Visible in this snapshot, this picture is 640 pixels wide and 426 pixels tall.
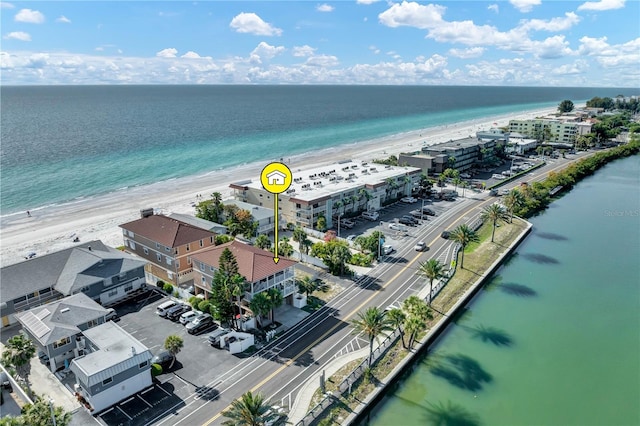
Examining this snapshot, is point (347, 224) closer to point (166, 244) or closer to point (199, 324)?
point (166, 244)

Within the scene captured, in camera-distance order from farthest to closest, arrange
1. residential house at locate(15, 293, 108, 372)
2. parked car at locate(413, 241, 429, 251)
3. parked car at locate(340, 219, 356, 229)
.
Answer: parked car at locate(340, 219, 356, 229), parked car at locate(413, 241, 429, 251), residential house at locate(15, 293, 108, 372)

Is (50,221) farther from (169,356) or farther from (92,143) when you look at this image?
(92,143)

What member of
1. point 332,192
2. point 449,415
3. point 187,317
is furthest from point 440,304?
point 332,192

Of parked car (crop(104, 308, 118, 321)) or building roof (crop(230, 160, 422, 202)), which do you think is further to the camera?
building roof (crop(230, 160, 422, 202))

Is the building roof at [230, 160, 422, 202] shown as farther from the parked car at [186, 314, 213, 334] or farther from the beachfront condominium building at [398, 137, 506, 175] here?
the parked car at [186, 314, 213, 334]

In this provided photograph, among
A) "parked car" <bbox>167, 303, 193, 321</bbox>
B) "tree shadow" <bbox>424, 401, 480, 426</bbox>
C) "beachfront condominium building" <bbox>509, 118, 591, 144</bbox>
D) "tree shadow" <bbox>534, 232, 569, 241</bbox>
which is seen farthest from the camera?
"beachfront condominium building" <bbox>509, 118, 591, 144</bbox>

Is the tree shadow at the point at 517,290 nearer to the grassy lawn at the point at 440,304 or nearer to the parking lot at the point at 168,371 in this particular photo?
the grassy lawn at the point at 440,304

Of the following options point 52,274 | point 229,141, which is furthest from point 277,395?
point 229,141

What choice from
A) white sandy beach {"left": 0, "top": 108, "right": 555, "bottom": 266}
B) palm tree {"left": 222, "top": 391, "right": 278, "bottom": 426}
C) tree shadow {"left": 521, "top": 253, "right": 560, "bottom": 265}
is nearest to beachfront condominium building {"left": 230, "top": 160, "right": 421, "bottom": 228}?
white sandy beach {"left": 0, "top": 108, "right": 555, "bottom": 266}
